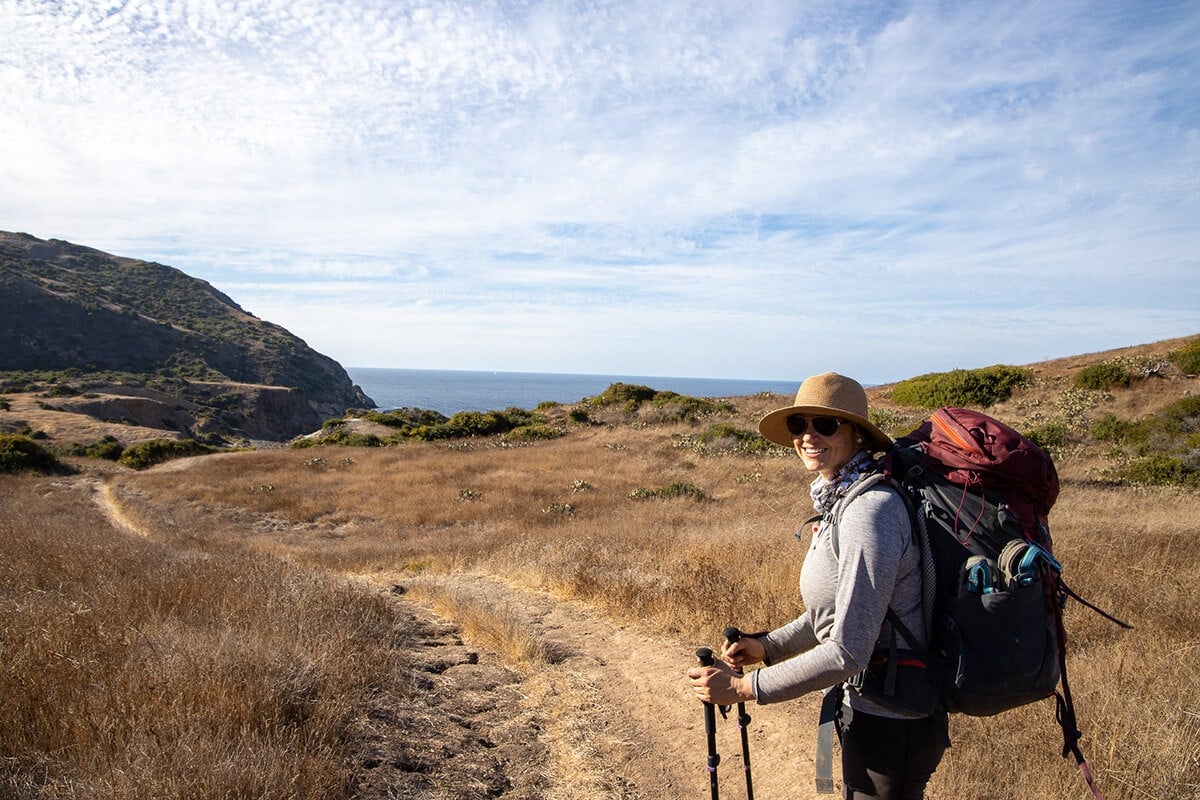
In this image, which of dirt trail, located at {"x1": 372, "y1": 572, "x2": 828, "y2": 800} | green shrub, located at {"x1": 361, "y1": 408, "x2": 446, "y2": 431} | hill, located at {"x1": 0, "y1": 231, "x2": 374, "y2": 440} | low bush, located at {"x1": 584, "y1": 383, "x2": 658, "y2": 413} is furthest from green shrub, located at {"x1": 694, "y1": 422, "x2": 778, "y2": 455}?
hill, located at {"x1": 0, "y1": 231, "x2": 374, "y2": 440}

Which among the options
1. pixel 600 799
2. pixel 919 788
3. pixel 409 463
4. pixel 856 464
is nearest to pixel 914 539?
pixel 856 464

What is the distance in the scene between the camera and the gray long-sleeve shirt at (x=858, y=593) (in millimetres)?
2146

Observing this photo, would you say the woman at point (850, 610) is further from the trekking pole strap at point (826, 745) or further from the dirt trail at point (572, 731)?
the dirt trail at point (572, 731)

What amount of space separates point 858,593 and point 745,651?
28.0 inches

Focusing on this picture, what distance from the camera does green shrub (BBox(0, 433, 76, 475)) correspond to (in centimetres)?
2475

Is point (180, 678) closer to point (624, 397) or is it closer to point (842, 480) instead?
point (842, 480)

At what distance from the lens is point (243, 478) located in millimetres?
22312

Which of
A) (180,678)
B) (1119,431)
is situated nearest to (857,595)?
(180,678)

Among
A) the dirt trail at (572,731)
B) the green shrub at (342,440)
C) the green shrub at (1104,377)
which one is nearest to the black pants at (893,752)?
the dirt trail at (572,731)

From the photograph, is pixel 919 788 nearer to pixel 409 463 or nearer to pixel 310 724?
pixel 310 724

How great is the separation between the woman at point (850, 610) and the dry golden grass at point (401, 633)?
1736 millimetres

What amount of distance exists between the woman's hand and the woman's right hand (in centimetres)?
20

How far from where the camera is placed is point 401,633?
6.57 meters

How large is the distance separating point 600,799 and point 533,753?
67cm
